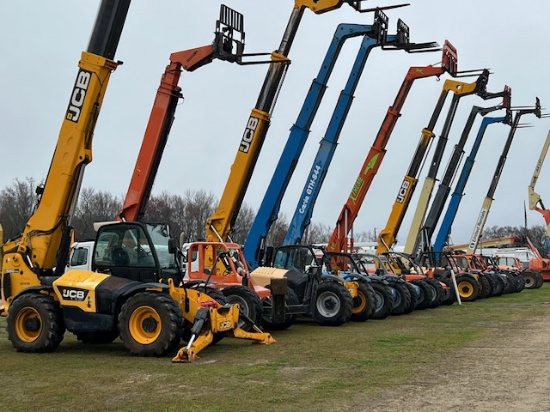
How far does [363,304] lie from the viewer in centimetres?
1681

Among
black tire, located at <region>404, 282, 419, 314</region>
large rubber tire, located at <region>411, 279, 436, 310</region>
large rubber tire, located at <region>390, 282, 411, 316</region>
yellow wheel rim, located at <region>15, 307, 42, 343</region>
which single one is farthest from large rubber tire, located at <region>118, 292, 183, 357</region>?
large rubber tire, located at <region>411, 279, 436, 310</region>

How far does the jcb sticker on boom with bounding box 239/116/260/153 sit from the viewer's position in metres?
17.0

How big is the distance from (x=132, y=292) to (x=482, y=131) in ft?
86.8

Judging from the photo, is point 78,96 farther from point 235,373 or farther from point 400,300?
point 400,300

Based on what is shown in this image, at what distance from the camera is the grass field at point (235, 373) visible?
24.1 ft

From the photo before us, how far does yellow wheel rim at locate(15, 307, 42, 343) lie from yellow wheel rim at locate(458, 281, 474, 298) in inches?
686

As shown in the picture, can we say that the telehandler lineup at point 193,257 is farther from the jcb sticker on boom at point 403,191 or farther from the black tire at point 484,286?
the black tire at point 484,286

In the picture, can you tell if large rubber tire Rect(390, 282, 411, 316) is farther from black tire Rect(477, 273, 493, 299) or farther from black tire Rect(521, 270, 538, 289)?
black tire Rect(521, 270, 538, 289)

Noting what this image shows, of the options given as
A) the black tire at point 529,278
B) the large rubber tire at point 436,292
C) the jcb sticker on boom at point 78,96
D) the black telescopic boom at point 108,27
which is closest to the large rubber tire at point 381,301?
the large rubber tire at point 436,292

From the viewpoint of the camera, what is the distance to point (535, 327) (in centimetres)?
1485

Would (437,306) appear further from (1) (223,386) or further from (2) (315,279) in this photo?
(1) (223,386)

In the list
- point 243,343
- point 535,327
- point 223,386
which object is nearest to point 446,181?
point 535,327

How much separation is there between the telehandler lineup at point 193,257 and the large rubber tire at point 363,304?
0.10 feet

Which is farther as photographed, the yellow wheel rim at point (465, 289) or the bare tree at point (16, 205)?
the bare tree at point (16, 205)
